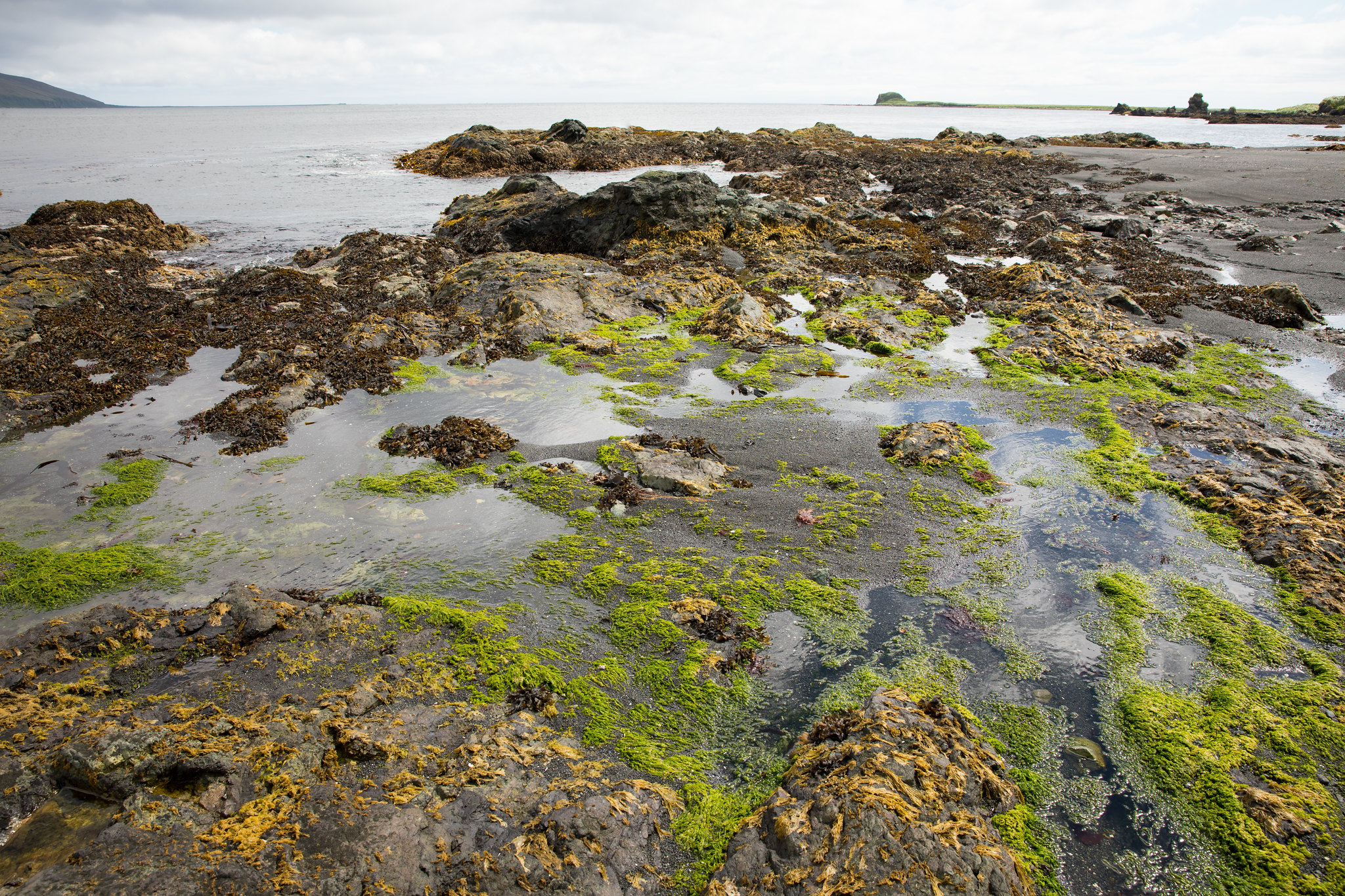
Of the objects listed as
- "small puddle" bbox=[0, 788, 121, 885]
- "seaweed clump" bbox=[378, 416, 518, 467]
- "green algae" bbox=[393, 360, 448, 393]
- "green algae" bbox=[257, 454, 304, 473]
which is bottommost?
"small puddle" bbox=[0, 788, 121, 885]

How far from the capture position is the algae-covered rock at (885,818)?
3080 millimetres

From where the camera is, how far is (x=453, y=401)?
9555 mm

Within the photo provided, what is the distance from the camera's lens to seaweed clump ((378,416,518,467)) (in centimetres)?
784

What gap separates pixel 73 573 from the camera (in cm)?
558

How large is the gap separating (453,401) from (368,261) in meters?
9.66

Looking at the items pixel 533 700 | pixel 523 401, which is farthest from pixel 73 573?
pixel 523 401

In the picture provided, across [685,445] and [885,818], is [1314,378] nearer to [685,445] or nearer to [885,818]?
[685,445]

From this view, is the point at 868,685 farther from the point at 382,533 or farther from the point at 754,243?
the point at 754,243

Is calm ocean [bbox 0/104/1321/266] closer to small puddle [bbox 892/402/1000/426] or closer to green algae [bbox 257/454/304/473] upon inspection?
green algae [bbox 257/454/304/473]

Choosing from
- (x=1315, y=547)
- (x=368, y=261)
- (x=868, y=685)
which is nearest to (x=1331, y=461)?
(x=1315, y=547)

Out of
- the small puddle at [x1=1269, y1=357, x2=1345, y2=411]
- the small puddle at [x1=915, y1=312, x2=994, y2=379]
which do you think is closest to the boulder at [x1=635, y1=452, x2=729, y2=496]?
the small puddle at [x1=915, y1=312, x2=994, y2=379]

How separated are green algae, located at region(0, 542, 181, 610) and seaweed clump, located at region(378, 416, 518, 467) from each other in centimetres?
279

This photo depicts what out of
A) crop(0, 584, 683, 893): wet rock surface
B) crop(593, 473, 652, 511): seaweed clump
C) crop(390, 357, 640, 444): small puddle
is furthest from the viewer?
crop(390, 357, 640, 444): small puddle

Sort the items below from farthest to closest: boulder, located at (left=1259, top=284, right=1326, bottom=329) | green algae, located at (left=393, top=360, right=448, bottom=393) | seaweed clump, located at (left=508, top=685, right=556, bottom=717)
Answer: boulder, located at (left=1259, top=284, right=1326, bottom=329)
green algae, located at (left=393, top=360, right=448, bottom=393)
seaweed clump, located at (left=508, top=685, right=556, bottom=717)
